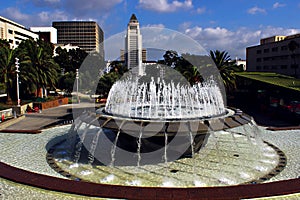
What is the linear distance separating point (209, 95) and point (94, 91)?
112 feet

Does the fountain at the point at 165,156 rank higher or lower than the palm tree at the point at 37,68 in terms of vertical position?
lower

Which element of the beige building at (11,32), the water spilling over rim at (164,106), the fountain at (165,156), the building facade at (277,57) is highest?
the beige building at (11,32)

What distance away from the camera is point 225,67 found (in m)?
35.3

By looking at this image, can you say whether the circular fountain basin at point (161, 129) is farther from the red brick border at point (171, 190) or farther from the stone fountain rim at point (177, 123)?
the red brick border at point (171, 190)

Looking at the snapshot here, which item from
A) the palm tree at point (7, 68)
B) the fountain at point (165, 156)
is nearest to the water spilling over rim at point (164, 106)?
the fountain at point (165, 156)

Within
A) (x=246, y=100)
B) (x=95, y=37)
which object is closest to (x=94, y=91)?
(x=246, y=100)

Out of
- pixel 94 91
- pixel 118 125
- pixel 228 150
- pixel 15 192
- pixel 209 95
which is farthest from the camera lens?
pixel 94 91

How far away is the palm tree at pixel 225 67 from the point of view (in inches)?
1379

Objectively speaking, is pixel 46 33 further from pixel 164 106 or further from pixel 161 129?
pixel 161 129

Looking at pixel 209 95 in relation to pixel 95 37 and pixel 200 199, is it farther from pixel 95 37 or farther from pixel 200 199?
pixel 95 37

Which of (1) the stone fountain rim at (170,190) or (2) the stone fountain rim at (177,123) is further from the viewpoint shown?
(2) the stone fountain rim at (177,123)

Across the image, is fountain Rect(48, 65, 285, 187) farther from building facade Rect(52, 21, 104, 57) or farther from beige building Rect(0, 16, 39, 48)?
building facade Rect(52, 21, 104, 57)

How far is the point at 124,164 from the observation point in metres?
10.8

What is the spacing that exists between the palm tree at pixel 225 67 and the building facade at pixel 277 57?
16.8 m
